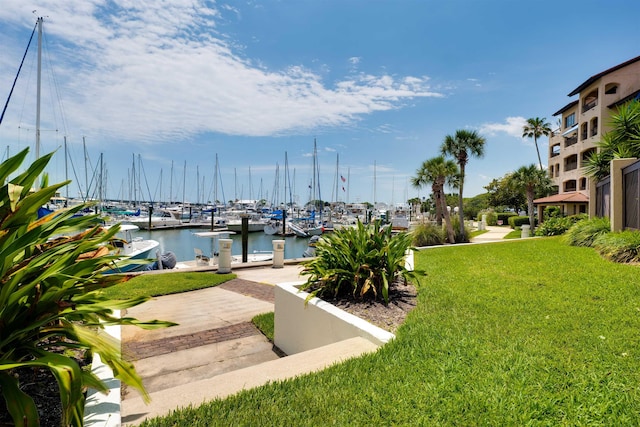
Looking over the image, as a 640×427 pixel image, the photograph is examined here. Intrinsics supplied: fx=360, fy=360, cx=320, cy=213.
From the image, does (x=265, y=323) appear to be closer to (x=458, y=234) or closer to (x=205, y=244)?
(x=458, y=234)

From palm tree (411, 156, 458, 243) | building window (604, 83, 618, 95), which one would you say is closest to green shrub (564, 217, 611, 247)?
palm tree (411, 156, 458, 243)

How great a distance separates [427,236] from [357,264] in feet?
63.6

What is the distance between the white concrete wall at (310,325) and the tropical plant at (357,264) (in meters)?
0.30

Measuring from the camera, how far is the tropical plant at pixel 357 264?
6.03 m

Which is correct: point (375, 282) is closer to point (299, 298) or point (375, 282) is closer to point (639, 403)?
point (299, 298)

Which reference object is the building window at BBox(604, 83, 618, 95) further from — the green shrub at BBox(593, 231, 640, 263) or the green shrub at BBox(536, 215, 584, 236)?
the green shrub at BBox(593, 231, 640, 263)

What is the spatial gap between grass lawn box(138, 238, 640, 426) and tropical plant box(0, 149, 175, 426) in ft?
2.48

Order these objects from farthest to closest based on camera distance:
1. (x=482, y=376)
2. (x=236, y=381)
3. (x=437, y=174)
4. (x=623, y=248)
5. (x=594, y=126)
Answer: (x=594, y=126)
(x=437, y=174)
(x=623, y=248)
(x=236, y=381)
(x=482, y=376)

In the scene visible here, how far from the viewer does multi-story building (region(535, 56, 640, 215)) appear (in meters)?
32.2

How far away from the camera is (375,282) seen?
611cm

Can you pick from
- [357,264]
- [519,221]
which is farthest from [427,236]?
[519,221]

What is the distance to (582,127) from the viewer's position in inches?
1492

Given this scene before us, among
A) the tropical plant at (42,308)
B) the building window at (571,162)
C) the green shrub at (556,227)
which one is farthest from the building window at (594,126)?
the tropical plant at (42,308)

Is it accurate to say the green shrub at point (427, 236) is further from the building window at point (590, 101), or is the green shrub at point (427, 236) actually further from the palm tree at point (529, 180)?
the building window at point (590, 101)
